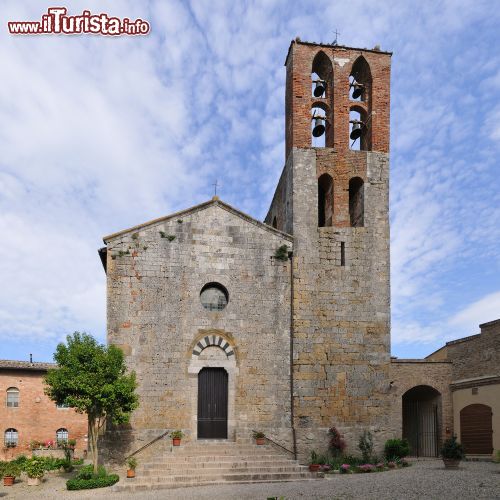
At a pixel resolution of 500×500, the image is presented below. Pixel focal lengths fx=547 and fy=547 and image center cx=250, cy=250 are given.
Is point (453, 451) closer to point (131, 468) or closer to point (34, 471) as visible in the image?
point (131, 468)

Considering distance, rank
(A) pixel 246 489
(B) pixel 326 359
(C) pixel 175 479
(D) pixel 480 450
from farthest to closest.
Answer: (D) pixel 480 450
(B) pixel 326 359
(C) pixel 175 479
(A) pixel 246 489

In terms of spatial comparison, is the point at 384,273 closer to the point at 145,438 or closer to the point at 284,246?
the point at 284,246

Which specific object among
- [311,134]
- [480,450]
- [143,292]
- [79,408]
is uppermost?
[311,134]

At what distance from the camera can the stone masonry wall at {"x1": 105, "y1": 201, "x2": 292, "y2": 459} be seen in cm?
1711

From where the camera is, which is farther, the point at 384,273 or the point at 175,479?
the point at 384,273

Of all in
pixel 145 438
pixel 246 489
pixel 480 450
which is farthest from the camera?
pixel 480 450

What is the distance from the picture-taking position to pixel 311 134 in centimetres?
2005

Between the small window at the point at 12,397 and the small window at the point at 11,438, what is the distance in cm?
131

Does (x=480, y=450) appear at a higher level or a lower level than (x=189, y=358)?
lower

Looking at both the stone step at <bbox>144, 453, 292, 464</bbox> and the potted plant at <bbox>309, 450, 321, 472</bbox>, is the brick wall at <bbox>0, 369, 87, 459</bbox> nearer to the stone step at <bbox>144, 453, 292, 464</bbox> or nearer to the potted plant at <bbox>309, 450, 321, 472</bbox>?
the stone step at <bbox>144, 453, 292, 464</bbox>

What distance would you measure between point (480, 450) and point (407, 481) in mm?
7689

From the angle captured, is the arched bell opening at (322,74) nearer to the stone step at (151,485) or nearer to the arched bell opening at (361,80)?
the arched bell opening at (361,80)

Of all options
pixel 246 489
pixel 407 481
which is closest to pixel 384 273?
pixel 407 481

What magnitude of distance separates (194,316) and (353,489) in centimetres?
728
